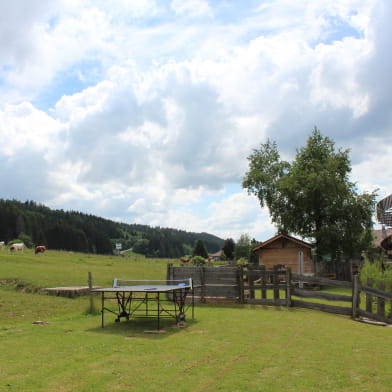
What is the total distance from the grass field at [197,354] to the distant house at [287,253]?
19.0 metres

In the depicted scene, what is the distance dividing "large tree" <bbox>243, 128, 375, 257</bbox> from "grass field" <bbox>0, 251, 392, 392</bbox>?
22403 mm

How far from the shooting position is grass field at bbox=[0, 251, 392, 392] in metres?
6.83

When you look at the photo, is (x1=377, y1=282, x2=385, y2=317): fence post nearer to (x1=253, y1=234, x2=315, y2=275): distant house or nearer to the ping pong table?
the ping pong table

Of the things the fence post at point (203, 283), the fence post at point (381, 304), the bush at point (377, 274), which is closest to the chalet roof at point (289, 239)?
the fence post at point (203, 283)

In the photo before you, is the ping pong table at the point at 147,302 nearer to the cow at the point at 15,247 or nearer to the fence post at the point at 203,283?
the fence post at the point at 203,283

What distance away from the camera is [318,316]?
50.2 feet

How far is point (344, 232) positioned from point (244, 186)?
430 inches

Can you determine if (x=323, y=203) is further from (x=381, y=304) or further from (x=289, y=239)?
(x=381, y=304)

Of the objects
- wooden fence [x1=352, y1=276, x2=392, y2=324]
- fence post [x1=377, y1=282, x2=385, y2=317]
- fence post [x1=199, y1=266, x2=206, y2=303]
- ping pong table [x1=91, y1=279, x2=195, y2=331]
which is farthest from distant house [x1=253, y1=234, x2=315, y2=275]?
fence post [x1=377, y1=282, x2=385, y2=317]

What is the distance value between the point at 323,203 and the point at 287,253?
243 inches

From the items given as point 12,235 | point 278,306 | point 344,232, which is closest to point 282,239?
point 344,232

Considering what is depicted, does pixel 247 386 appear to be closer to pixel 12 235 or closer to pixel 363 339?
pixel 363 339

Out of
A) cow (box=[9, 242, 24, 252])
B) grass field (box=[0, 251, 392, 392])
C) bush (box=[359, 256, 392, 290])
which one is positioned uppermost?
cow (box=[9, 242, 24, 252])

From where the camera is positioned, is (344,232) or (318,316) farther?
(344,232)
